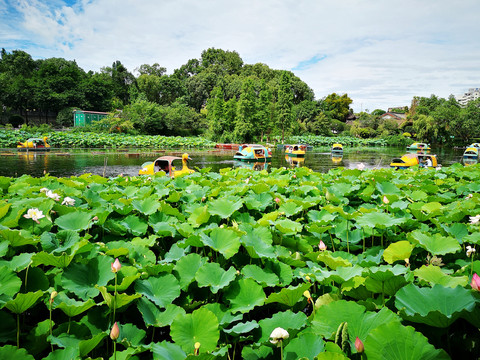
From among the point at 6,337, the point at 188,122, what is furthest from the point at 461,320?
the point at 188,122

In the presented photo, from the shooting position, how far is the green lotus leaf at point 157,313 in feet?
3.26

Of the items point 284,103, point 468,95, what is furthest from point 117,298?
point 468,95

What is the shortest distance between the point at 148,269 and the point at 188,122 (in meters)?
40.6

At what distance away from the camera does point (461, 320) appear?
3.10 feet

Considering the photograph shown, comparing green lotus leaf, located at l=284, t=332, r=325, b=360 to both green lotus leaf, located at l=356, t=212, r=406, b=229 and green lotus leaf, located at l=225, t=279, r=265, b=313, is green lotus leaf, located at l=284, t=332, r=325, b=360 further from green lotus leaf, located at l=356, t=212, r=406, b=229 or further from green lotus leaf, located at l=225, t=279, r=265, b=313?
green lotus leaf, located at l=356, t=212, r=406, b=229

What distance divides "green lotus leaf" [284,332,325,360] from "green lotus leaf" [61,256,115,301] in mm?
700

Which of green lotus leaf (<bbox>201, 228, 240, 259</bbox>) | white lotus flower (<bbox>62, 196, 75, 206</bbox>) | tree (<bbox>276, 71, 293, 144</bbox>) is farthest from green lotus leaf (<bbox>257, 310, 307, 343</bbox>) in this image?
tree (<bbox>276, 71, 293, 144</bbox>)

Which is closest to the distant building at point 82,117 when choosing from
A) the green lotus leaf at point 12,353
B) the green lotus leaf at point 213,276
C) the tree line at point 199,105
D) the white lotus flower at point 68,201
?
the tree line at point 199,105

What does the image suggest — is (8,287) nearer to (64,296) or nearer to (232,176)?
(64,296)

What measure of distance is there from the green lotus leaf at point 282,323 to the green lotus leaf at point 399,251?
62cm

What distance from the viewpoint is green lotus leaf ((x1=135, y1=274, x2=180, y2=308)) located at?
3.51ft

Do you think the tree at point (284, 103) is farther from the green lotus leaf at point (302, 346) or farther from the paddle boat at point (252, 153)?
the green lotus leaf at point (302, 346)

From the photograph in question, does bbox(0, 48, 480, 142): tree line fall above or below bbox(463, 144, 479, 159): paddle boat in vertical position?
above

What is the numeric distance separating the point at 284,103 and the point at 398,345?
108 ft
